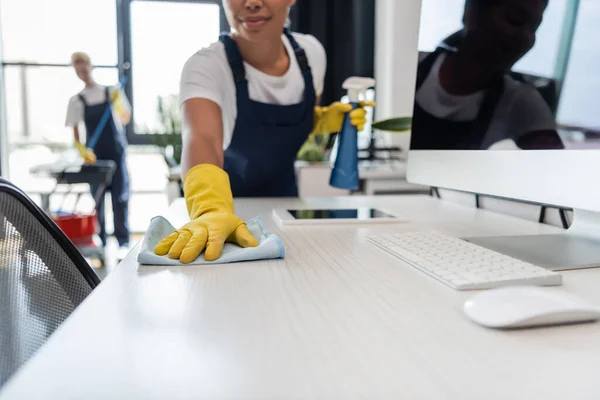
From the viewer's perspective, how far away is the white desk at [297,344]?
0.90 feet

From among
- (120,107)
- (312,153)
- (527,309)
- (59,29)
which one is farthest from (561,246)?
(59,29)

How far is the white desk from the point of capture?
273 mm

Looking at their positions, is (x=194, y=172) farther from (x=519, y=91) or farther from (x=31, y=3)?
(x=31, y=3)

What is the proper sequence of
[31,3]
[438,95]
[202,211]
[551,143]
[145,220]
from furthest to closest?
[145,220], [31,3], [438,95], [202,211], [551,143]

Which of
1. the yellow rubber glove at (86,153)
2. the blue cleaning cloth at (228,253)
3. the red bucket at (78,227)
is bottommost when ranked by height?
the red bucket at (78,227)

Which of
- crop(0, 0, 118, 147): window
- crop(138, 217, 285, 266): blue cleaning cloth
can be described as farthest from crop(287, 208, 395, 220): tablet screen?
crop(0, 0, 118, 147): window

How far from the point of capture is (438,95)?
0.87 meters

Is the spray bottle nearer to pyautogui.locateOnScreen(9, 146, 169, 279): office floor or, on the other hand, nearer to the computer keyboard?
the computer keyboard

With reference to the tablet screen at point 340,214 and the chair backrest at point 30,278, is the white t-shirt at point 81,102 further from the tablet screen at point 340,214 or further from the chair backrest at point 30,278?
the chair backrest at point 30,278

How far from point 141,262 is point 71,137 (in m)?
3.71

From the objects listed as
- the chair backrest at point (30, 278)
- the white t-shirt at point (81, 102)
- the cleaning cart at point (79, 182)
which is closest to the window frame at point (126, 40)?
the white t-shirt at point (81, 102)

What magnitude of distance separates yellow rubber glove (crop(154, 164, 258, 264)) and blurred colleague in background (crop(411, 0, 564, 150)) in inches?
14.9

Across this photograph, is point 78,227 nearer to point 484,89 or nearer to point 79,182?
point 79,182

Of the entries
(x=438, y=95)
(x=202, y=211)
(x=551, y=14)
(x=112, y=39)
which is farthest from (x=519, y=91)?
(x=112, y=39)
